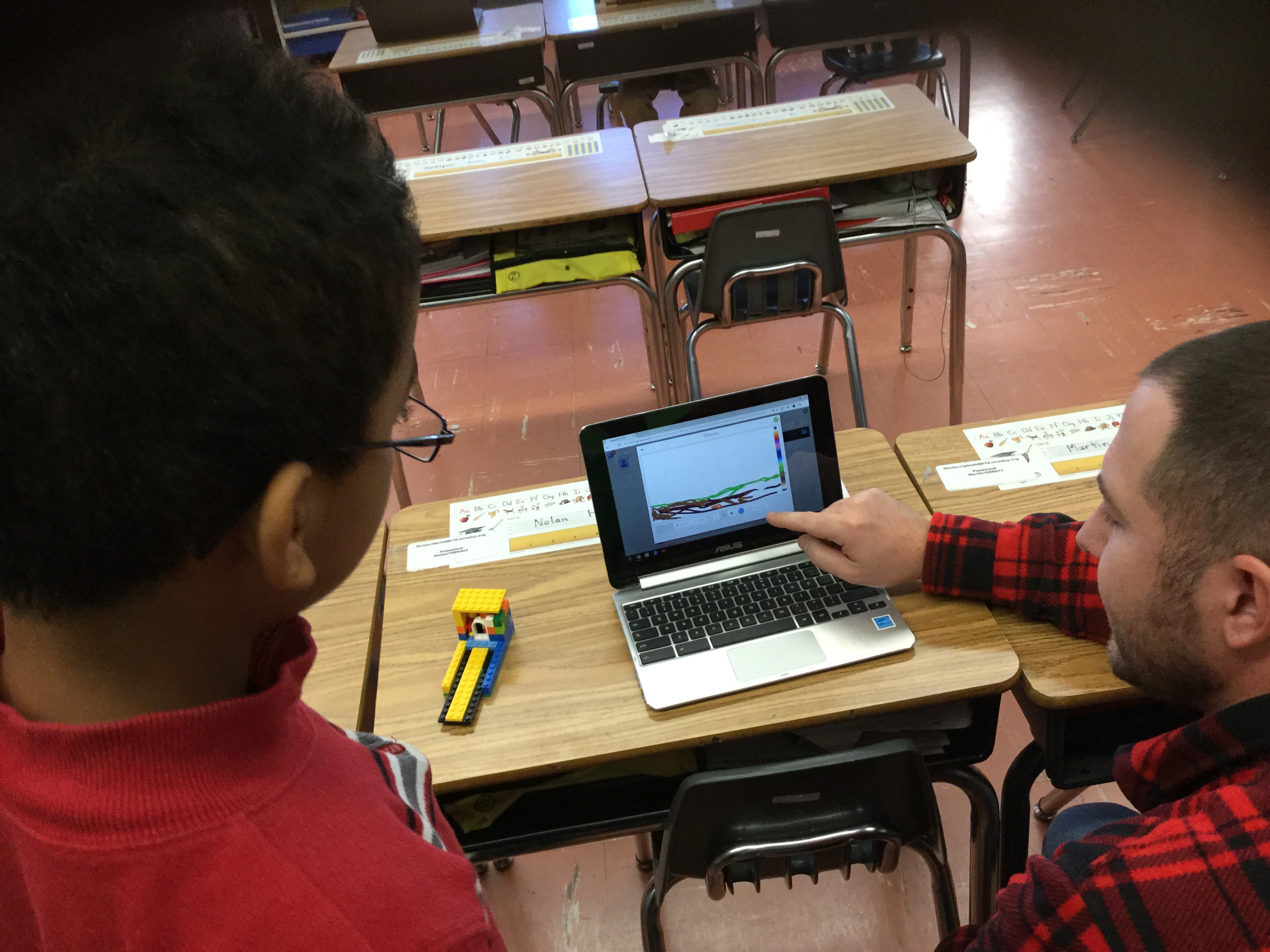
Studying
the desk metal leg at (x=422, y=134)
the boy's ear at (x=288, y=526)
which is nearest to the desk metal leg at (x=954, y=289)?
the boy's ear at (x=288, y=526)

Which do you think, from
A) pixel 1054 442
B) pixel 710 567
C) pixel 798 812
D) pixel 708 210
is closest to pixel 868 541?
pixel 710 567

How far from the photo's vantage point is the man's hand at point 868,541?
1072mm

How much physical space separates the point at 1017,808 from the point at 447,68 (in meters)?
3.33

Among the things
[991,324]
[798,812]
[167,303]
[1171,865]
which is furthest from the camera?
[991,324]

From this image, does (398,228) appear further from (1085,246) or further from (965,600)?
(1085,246)

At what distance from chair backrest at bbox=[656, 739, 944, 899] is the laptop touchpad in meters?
0.13

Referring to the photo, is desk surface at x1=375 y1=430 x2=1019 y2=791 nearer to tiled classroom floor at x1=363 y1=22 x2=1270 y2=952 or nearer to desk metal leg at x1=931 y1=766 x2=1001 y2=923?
desk metal leg at x1=931 y1=766 x2=1001 y2=923

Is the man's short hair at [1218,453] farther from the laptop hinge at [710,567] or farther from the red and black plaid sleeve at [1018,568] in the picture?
the laptop hinge at [710,567]

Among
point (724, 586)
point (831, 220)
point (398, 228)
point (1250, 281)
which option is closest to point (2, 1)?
point (398, 228)

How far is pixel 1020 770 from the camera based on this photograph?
1.12m

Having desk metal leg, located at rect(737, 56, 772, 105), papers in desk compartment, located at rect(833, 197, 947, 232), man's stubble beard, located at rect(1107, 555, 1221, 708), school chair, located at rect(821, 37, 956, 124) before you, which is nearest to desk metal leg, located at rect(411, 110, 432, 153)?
desk metal leg, located at rect(737, 56, 772, 105)

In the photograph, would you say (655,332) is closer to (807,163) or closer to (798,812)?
(807,163)

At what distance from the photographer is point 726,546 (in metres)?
1.14

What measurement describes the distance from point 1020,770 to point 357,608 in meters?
0.86
